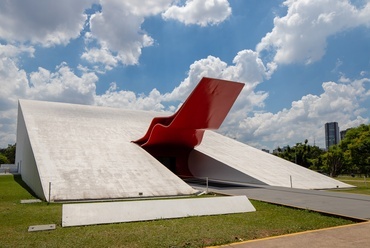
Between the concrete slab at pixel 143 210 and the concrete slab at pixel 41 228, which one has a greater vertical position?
the concrete slab at pixel 143 210

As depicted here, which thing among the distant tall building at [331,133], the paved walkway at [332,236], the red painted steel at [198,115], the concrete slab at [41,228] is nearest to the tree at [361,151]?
the red painted steel at [198,115]

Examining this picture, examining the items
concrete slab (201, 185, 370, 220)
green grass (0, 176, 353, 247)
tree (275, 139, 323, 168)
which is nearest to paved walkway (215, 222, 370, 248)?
green grass (0, 176, 353, 247)

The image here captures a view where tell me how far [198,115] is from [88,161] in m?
5.44

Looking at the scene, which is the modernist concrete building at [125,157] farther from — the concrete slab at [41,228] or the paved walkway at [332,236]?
the paved walkway at [332,236]

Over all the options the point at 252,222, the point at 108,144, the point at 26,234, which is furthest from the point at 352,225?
the point at 108,144

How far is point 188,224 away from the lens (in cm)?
635

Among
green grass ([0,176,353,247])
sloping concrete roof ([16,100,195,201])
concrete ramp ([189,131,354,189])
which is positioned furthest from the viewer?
concrete ramp ([189,131,354,189])

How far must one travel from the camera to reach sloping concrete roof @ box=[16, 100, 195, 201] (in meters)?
10.9

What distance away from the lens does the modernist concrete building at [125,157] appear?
11398 millimetres

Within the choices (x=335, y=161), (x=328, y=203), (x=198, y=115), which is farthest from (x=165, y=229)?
(x=335, y=161)

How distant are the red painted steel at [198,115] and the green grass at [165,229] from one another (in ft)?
23.0

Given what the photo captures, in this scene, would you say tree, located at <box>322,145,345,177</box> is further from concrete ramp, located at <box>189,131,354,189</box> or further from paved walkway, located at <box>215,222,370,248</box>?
paved walkway, located at <box>215,222,370,248</box>

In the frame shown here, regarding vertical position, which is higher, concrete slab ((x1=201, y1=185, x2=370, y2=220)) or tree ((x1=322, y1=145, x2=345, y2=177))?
concrete slab ((x1=201, y1=185, x2=370, y2=220))

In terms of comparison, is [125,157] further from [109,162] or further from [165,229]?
[165,229]
